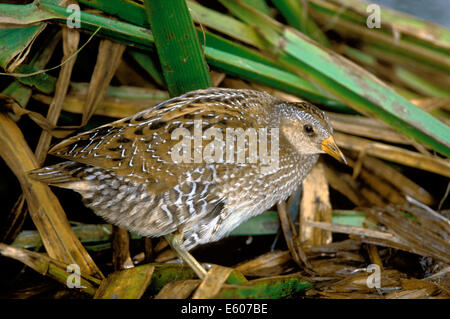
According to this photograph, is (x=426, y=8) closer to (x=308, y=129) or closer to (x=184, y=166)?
(x=308, y=129)

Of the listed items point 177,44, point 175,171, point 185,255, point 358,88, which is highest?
point 177,44

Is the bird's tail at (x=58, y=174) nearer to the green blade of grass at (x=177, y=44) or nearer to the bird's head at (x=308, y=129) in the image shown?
the green blade of grass at (x=177, y=44)

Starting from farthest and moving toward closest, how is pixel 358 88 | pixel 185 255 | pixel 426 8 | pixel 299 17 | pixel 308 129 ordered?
pixel 426 8
pixel 299 17
pixel 358 88
pixel 308 129
pixel 185 255

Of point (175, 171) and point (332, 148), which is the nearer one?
point (175, 171)

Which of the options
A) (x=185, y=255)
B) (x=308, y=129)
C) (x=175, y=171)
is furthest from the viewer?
Answer: (x=308, y=129)

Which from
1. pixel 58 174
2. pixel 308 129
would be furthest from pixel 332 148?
pixel 58 174

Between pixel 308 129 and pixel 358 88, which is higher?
pixel 358 88

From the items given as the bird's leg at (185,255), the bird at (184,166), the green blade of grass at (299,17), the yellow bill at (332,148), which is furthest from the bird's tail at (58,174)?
the green blade of grass at (299,17)

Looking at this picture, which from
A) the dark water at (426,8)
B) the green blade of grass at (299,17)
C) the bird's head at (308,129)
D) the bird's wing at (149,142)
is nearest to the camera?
the bird's wing at (149,142)
